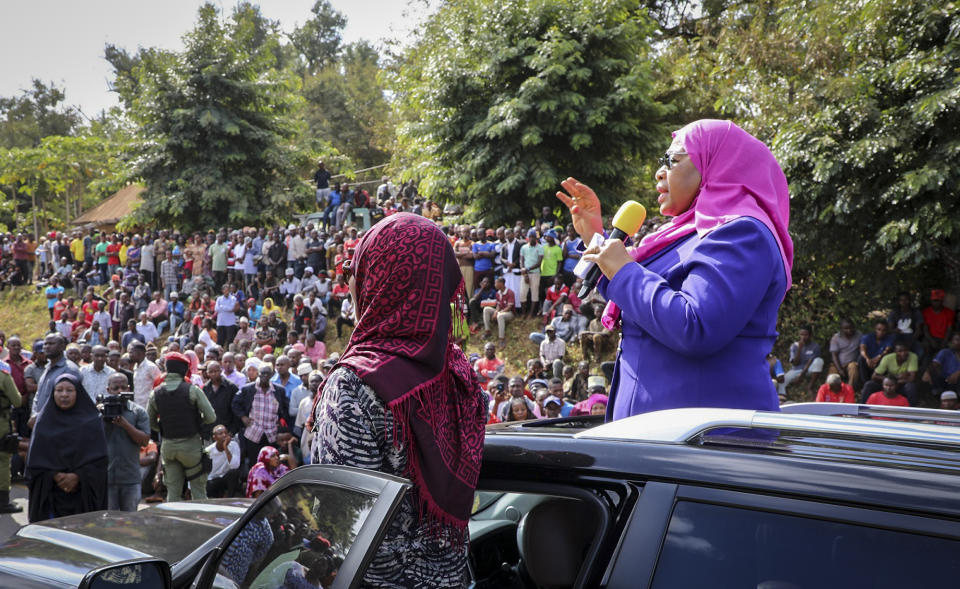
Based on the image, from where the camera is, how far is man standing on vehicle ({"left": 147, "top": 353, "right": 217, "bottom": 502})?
890 centimetres

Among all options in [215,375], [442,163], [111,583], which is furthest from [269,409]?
[442,163]

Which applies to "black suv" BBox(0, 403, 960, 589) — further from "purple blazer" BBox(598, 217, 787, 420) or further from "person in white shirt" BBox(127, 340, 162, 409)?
"person in white shirt" BBox(127, 340, 162, 409)

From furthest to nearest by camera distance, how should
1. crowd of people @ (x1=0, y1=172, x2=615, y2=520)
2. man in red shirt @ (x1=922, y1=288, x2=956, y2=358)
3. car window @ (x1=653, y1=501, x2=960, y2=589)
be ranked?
1. man in red shirt @ (x1=922, y1=288, x2=956, y2=358)
2. crowd of people @ (x1=0, y1=172, x2=615, y2=520)
3. car window @ (x1=653, y1=501, x2=960, y2=589)

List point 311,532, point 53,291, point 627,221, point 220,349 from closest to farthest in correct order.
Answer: point 311,532 < point 627,221 < point 220,349 < point 53,291

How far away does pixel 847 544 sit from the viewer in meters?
1.43

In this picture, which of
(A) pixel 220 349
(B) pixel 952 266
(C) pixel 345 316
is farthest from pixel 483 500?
(C) pixel 345 316

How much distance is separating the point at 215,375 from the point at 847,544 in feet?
33.0

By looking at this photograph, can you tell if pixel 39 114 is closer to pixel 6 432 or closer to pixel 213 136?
pixel 213 136

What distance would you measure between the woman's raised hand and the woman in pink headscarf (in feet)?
0.91

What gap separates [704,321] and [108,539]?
2.17 meters

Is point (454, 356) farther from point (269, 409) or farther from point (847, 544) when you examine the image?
point (269, 409)

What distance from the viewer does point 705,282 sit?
2.17 meters

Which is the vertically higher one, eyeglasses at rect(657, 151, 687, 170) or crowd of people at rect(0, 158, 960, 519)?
eyeglasses at rect(657, 151, 687, 170)

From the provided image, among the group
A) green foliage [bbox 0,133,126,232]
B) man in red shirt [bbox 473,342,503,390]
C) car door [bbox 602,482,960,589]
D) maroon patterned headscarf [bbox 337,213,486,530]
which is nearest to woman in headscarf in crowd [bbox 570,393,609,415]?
man in red shirt [bbox 473,342,503,390]
